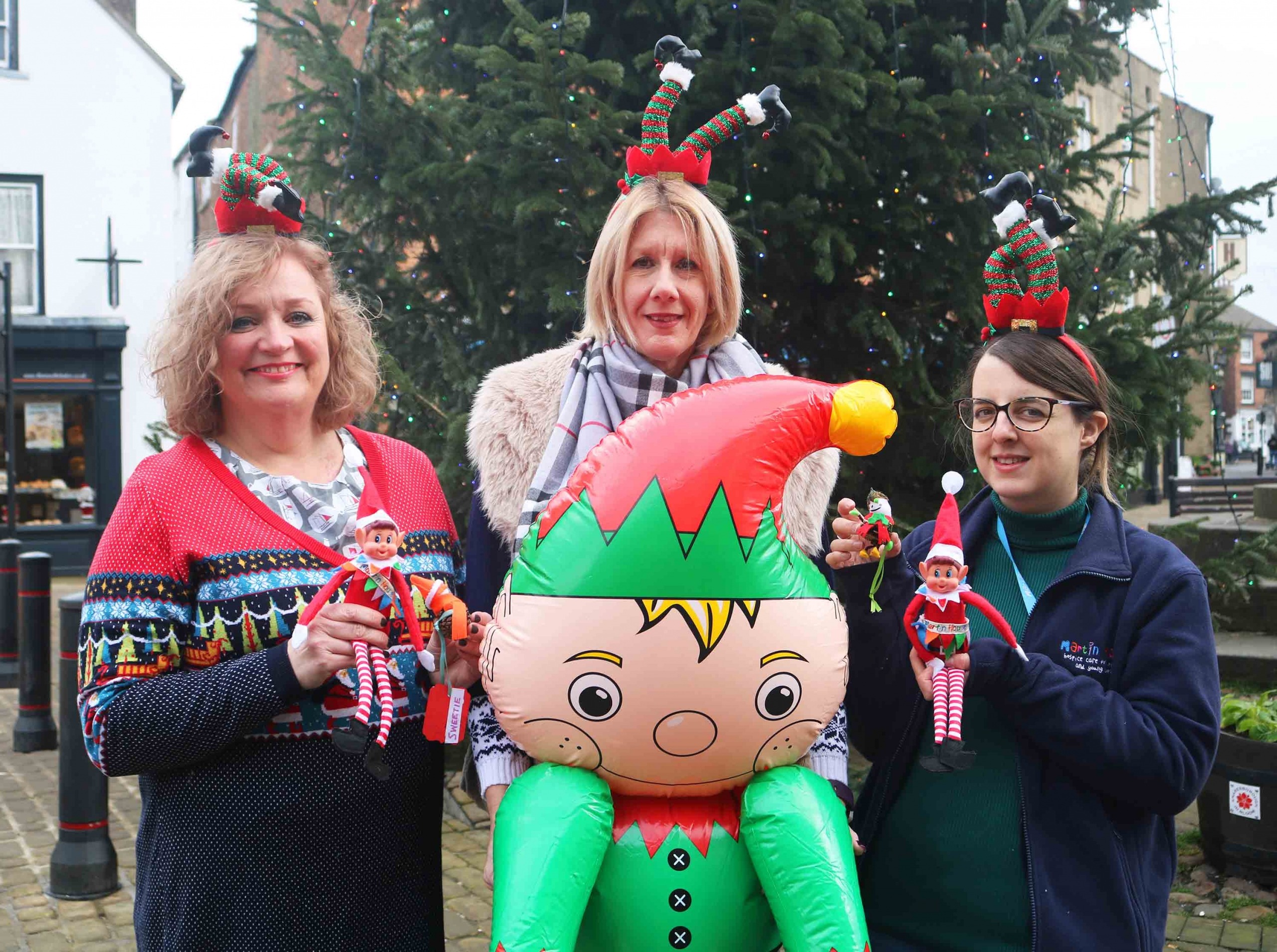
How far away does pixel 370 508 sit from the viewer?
210 centimetres

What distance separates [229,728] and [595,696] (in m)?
0.67

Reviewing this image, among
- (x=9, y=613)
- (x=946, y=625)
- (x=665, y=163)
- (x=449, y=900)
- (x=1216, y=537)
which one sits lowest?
(x=449, y=900)

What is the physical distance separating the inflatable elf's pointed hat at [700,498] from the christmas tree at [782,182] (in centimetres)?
267

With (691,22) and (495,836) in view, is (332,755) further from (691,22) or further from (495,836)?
(691,22)

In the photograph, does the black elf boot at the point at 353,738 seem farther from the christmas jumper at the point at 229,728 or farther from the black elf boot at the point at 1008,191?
the black elf boot at the point at 1008,191

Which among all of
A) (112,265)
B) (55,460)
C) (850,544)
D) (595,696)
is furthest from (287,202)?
(55,460)

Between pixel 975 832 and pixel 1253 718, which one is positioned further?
pixel 1253 718

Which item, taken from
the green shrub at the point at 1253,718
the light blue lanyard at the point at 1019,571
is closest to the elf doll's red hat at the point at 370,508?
the light blue lanyard at the point at 1019,571

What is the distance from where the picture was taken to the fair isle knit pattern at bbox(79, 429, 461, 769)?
80.7 inches

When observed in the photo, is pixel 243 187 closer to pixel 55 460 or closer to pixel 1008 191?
pixel 1008 191

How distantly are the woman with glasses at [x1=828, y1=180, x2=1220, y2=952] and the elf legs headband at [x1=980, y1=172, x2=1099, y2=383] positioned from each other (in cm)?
2

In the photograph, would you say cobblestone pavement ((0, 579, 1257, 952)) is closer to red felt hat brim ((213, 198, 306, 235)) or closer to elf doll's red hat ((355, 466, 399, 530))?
elf doll's red hat ((355, 466, 399, 530))

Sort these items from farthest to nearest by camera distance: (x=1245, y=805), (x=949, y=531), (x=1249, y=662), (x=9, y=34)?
(x=9, y=34)
(x=1249, y=662)
(x=1245, y=805)
(x=949, y=531)

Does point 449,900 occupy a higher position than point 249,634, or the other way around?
point 249,634
